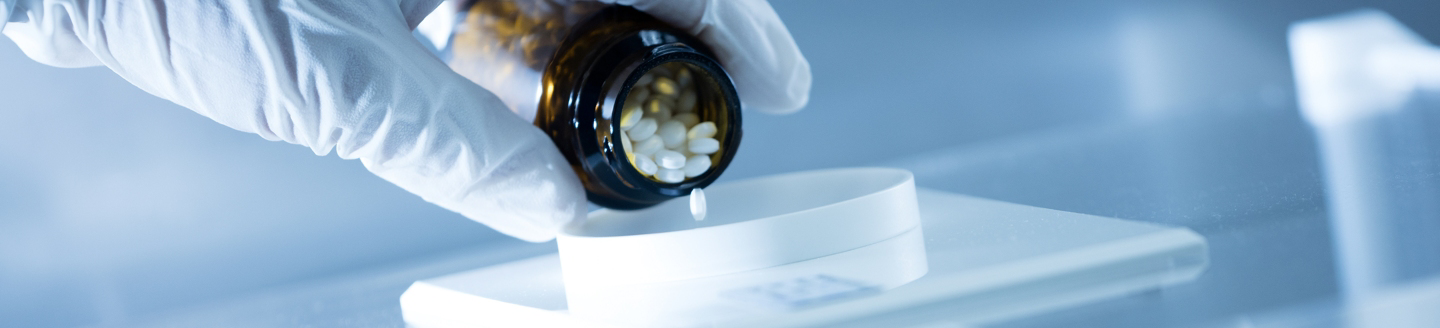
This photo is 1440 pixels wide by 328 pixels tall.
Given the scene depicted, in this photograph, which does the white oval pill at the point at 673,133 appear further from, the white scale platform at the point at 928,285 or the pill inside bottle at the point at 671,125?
the white scale platform at the point at 928,285

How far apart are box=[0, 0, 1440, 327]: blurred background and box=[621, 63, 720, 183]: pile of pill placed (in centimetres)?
26

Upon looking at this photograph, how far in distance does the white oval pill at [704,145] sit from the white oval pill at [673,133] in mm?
11

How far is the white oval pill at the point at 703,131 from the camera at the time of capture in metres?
0.86

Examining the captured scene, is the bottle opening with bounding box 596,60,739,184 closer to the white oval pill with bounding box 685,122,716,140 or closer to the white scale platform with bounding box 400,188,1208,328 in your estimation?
the white oval pill with bounding box 685,122,716,140

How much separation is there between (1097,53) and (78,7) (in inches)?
68.2

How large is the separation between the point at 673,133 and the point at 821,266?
0.59 ft

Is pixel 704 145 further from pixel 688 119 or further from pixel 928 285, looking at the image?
pixel 928 285

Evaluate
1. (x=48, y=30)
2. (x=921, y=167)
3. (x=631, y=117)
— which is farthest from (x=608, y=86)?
(x=921, y=167)

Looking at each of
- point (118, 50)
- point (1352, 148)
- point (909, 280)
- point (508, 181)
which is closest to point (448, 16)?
point (508, 181)

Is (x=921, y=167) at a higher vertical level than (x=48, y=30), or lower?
higher

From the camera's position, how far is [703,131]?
2.83ft

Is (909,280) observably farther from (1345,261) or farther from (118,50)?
(118,50)

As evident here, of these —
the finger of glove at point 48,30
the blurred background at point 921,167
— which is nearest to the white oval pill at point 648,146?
the blurred background at point 921,167

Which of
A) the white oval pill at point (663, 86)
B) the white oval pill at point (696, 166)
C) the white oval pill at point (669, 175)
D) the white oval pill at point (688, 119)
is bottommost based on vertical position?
the white oval pill at point (669, 175)
